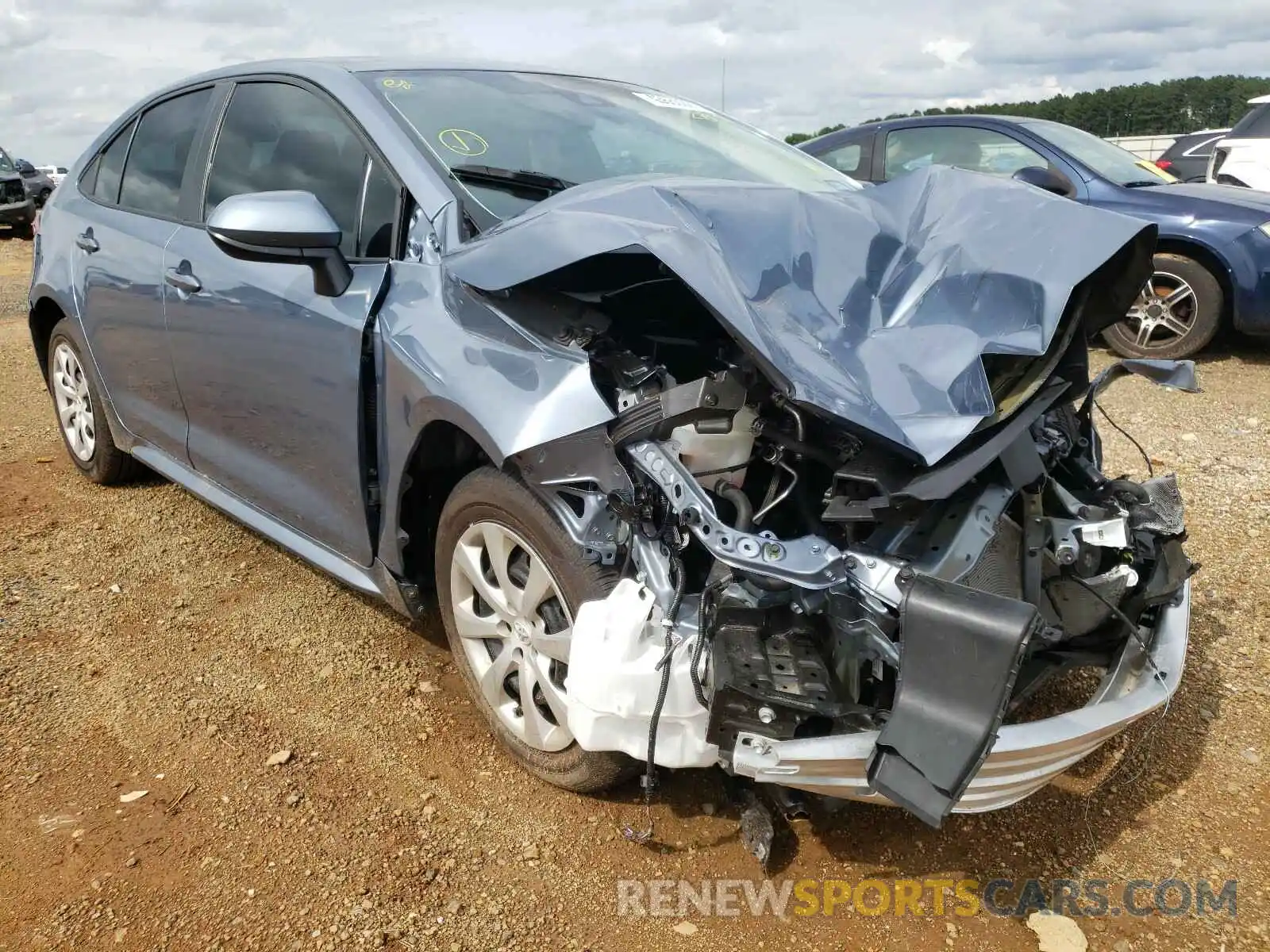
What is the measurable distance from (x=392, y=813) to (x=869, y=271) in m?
1.76

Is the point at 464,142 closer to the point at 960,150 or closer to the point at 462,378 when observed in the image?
the point at 462,378

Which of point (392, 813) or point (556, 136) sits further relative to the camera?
point (556, 136)

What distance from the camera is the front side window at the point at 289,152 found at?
2.77 meters

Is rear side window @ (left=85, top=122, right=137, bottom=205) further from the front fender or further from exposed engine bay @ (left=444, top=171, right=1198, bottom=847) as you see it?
exposed engine bay @ (left=444, top=171, right=1198, bottom=847)

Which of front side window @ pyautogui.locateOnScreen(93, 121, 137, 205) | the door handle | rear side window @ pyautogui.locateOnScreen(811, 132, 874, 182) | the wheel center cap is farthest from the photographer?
rear side window @ pyautogui.locateOnScreen(811, 132, 874, 182)

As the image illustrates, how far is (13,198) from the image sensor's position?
59.6 ft

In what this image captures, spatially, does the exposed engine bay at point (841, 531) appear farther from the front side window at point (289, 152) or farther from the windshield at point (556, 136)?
the front side window at point (289, 152)

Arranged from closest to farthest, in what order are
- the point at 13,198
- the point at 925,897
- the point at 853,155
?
1. the point at 925,897
2. the point at 853,155
3. the point at 13,198

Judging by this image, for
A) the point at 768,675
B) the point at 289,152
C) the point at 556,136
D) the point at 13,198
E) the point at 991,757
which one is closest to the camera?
the point at 991,757

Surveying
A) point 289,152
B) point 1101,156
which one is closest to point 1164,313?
point 1101,156

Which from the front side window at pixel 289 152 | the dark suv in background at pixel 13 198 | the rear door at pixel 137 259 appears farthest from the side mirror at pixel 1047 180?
the dark suv in background at pixel 13 198

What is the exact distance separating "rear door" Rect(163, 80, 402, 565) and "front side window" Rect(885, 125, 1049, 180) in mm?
4763

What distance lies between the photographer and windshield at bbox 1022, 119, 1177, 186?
264 inches

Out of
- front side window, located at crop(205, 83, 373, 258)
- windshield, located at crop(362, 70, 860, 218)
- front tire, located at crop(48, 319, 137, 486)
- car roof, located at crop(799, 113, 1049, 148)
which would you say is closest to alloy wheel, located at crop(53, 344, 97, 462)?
front tire, located at crop(48, 319, 137, 486)
